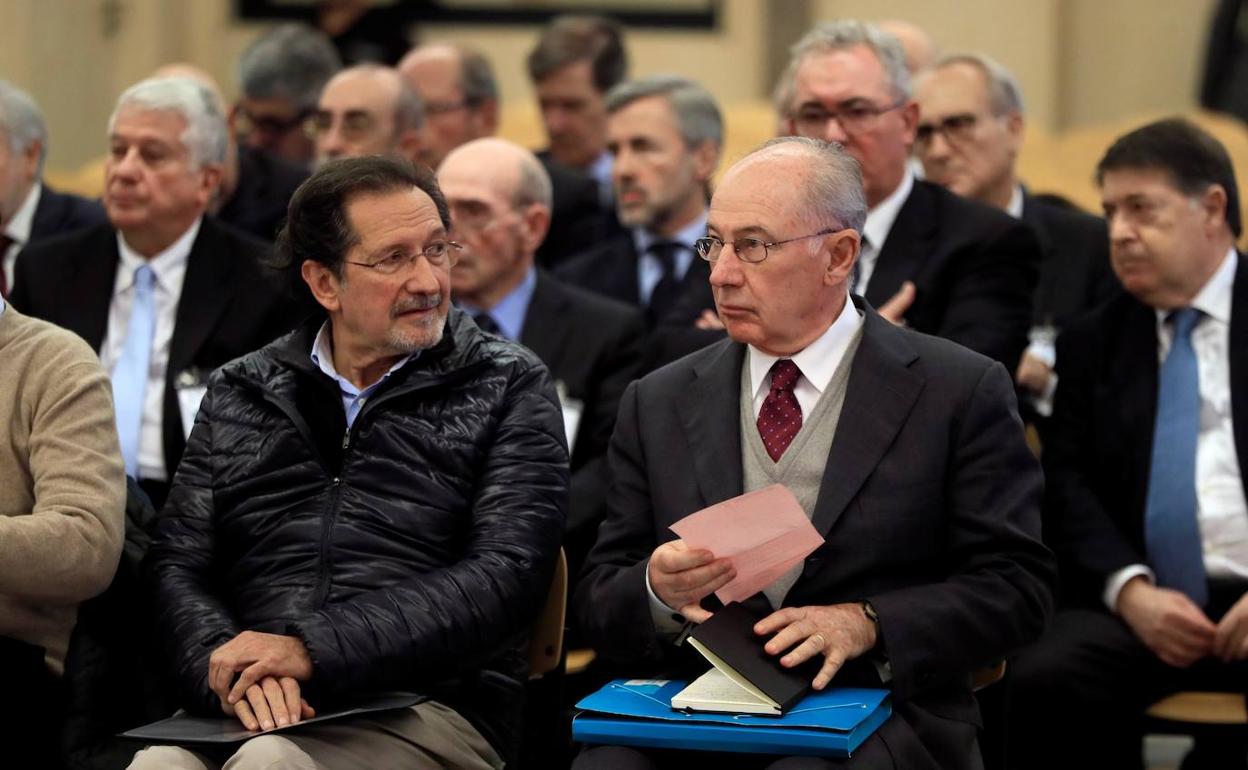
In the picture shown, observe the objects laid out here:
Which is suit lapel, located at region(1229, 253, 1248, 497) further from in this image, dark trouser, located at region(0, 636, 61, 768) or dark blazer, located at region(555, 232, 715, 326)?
dark trouser, located at region(0, 636, 61, 768)

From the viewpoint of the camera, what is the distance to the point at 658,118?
5871mm

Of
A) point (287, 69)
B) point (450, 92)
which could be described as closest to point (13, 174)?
point (287, 69)

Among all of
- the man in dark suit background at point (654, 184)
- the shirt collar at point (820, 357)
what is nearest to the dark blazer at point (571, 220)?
the man in dark suit background at point (654, 184)

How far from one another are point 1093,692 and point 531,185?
2173mm

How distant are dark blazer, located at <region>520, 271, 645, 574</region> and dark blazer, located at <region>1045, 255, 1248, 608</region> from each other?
1.10 m

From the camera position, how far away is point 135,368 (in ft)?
15.3

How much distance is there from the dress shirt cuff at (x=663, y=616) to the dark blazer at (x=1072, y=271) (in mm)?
2188

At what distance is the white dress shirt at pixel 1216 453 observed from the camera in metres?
4.03

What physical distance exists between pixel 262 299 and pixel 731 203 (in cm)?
184

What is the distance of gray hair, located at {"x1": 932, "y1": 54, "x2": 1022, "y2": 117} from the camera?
5.30 m

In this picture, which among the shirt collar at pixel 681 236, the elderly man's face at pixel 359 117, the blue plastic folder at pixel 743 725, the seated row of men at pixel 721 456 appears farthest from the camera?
the elderly man's face at pixel 359 117

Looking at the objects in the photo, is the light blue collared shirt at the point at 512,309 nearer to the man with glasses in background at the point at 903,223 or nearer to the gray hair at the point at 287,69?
the man with glasses in background at the point at 903,223

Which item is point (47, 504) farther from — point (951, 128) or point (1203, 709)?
point (951, 128)

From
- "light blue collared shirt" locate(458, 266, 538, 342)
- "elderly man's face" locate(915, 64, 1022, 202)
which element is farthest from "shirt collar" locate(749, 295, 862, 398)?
"elderly man's face" locate(915, 64, 1022, 202)
